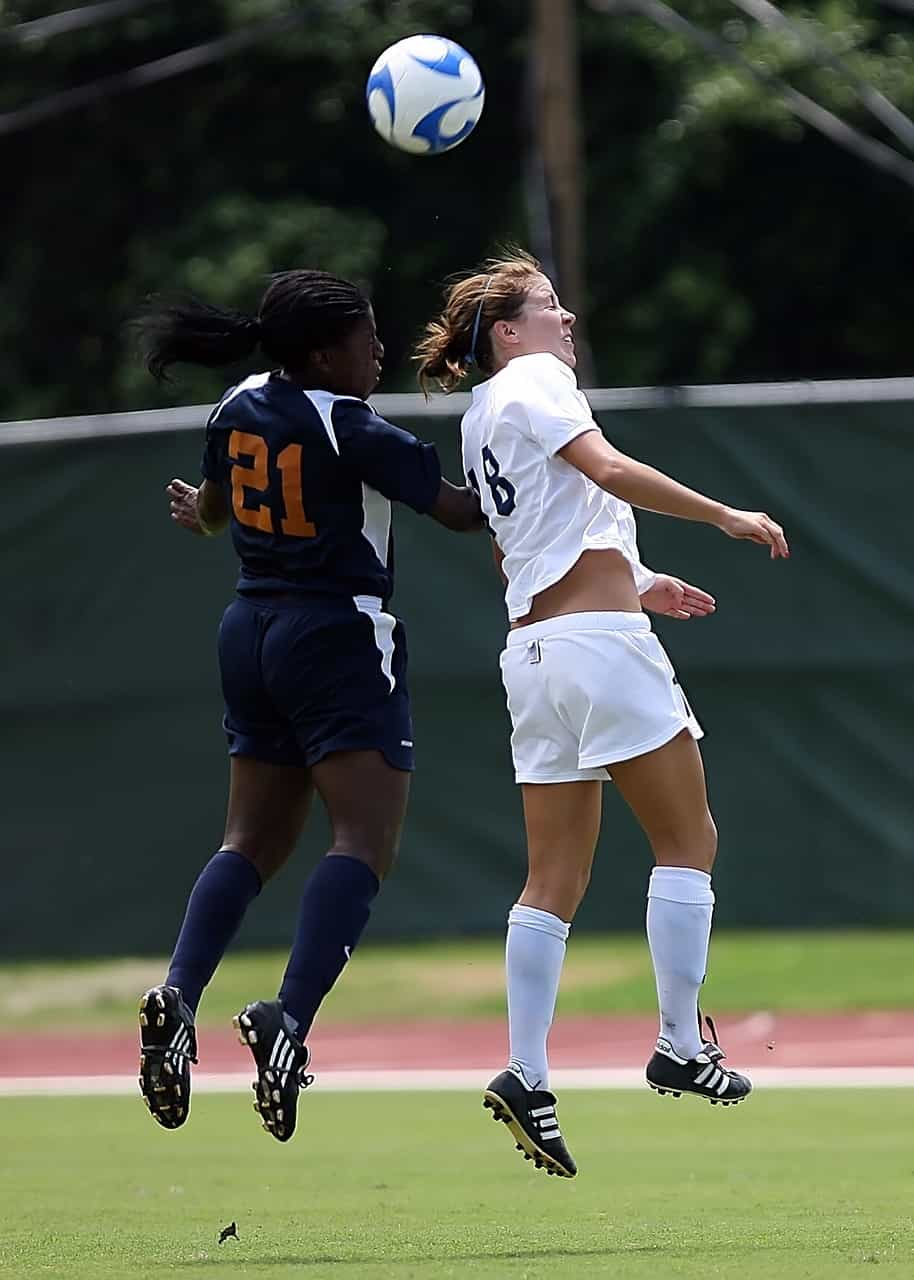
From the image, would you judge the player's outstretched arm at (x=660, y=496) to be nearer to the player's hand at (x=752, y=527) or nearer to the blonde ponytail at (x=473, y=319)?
the player's hand at (x=752, y=527)

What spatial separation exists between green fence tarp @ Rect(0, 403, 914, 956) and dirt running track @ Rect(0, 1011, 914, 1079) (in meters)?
0.47

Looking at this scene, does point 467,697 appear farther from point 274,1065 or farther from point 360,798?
point 274,1065

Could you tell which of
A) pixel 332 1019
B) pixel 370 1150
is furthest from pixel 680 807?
pixel 332 1019

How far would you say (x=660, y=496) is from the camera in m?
4.84

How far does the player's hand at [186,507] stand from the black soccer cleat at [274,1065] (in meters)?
1.39

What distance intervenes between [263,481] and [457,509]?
18.5 inches

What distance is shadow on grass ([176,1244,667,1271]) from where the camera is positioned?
4418 mm

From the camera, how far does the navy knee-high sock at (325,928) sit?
485 cm

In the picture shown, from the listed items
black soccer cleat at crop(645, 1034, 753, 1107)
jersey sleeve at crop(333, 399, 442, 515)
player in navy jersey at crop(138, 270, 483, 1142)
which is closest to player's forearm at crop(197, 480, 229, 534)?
player in navy jersey at crop(138, 270, 483, 1142)

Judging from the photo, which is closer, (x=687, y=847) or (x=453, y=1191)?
(x=687, y=847)

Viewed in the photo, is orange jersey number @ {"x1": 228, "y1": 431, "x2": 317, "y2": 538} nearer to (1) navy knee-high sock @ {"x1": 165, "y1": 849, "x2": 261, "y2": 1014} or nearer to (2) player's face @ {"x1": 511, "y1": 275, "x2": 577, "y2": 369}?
(2) player's face @ {"x1": 511, "y1": 275, "x2": 577, "y2": 369}

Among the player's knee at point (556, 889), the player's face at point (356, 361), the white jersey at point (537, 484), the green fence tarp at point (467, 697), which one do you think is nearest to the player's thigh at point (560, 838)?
the player's knee at point (556, 889)

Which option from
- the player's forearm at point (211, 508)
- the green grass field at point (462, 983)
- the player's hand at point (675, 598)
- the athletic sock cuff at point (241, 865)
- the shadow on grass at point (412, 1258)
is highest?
the player's forearm at point (211, 508)

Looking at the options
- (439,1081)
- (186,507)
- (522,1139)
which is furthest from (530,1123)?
(439,1081)
